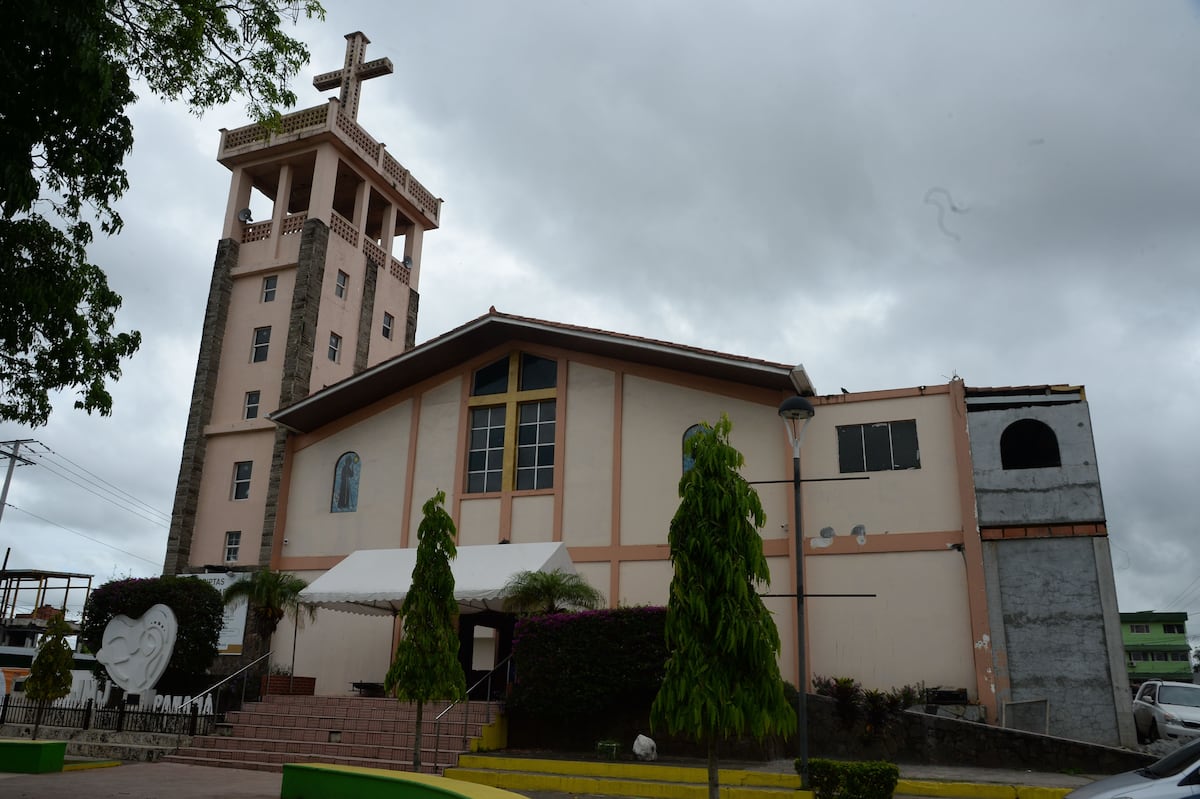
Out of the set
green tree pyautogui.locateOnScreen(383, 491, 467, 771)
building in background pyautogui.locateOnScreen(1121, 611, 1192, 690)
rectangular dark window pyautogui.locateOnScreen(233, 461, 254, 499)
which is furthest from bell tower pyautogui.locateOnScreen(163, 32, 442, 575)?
building in background pyautogui.locateOnScreen(1121, 611, 1192, 690)

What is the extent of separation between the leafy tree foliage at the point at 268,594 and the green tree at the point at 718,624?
50.1 feet

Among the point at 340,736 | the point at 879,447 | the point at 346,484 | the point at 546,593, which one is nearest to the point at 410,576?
the point at 546,593

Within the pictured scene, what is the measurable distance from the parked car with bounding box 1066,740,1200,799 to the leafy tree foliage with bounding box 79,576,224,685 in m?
20.1

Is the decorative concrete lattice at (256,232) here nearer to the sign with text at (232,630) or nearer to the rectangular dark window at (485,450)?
the rectangular dark window at (485,450)

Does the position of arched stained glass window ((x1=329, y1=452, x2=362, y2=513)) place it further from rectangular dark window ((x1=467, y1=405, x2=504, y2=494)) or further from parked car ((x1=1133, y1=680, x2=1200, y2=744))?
parked car ((x1=1133, y1=680, x2=1200, y2=744))

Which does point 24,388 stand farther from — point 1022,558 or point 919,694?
point 1022,558

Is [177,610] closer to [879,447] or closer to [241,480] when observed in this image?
[241,480]

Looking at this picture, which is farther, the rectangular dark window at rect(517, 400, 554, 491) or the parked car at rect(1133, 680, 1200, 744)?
the rectangular dark window at rect(517, 400, 554, 491)

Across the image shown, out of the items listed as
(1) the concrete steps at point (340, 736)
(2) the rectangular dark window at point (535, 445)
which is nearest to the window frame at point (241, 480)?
(1) the concrete steps at point (340, 736)

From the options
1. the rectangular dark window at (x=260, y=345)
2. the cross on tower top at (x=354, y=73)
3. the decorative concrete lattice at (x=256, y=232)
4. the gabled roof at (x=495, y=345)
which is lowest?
the gabled roof at (x=495, y=345)

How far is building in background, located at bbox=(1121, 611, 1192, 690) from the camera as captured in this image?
5528cm

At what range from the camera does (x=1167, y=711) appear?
708 inches

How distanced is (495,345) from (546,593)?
8421mm

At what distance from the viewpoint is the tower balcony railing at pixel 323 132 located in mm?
29766
